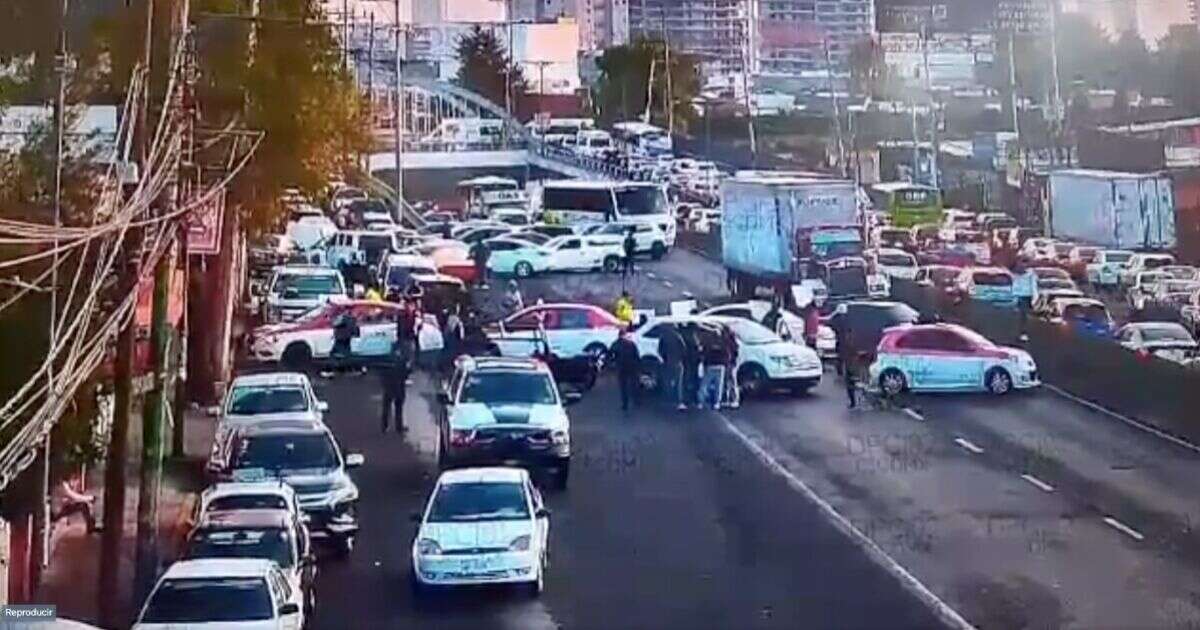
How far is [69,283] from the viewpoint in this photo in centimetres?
2050

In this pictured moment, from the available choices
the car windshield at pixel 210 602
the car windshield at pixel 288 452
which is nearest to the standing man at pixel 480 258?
the car windshield at pixel 288 452

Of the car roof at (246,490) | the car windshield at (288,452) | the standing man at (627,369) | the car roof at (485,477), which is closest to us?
the car roof at (246,490)

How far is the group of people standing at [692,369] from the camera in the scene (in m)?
33.8

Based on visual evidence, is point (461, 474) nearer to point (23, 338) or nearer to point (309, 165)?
point (23, 338)

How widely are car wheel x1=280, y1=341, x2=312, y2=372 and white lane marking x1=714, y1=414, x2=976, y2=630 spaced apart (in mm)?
10907

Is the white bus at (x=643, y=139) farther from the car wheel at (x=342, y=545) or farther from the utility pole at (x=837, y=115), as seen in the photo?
the car wheel at (x=342, y=545)

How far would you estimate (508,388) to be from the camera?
91.0ft

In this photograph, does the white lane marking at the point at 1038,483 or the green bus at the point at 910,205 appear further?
the green bus at the point at 910,205

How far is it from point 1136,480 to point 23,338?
13.7 metres

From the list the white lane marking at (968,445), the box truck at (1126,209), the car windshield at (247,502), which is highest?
the box truck at (1126,209)

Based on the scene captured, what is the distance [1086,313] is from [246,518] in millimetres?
27206

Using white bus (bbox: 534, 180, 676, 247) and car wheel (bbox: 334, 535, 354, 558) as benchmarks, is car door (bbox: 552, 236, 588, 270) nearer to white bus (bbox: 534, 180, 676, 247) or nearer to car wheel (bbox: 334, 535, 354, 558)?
white bus (bbox: 534, 180, 676, 247)

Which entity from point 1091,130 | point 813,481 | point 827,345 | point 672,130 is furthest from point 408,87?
point 813,481

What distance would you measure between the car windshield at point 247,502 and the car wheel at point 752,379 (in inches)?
601
